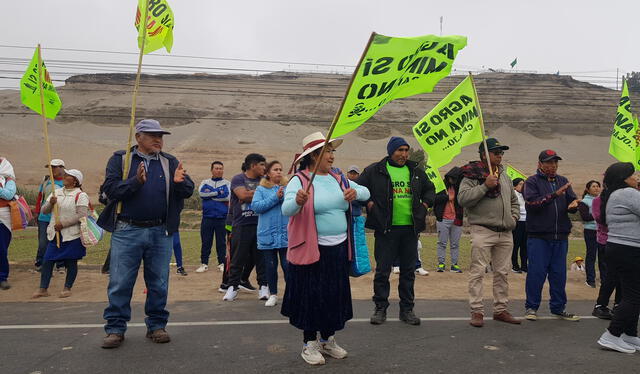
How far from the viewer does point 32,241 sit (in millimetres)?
13883

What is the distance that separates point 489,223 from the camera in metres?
5.78

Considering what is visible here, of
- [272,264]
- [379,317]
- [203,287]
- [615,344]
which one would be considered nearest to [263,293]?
[272,264]

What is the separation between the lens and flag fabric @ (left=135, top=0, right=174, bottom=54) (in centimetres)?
629

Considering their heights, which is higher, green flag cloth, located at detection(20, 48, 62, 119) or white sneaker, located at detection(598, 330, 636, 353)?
green flag cloth, located at detection(20, 48, 62, 119)

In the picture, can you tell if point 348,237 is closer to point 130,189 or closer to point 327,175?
point 327,175

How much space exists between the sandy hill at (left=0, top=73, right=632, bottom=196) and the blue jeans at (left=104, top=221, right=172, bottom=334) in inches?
1804

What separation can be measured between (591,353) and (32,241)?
557 inches

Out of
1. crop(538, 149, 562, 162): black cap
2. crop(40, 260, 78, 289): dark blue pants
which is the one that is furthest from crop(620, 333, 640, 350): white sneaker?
crop(40, 260, 78, 289): dark blue pants

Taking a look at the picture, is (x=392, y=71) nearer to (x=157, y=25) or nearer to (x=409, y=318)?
(x=409, y=318)

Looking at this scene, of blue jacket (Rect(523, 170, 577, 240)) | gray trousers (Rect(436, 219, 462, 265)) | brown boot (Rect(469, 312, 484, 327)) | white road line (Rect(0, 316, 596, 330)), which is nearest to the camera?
white road line (Rect(0, 316, 596, 330))

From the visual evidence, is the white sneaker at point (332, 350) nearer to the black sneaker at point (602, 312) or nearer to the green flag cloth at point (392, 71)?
the green flag cloth at point (392, 71)

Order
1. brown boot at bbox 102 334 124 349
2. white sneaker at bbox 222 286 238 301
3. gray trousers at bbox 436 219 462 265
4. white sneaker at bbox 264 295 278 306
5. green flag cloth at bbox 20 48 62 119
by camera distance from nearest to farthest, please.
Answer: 1. brown boot at bbox 102 334 124 349
2. white sneaker at bbox 264 295 278 306
3. white sneaker at bbox 222 286 238 301
4. green flag cloth at bbox 20 48 62 119
5. gray trousers at bbox 436 219 462 265

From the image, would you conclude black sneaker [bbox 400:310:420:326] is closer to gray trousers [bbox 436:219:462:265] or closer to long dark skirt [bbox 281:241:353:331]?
long dark skirt [bbox 281:241:353:331]

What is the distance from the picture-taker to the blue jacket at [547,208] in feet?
19.7
